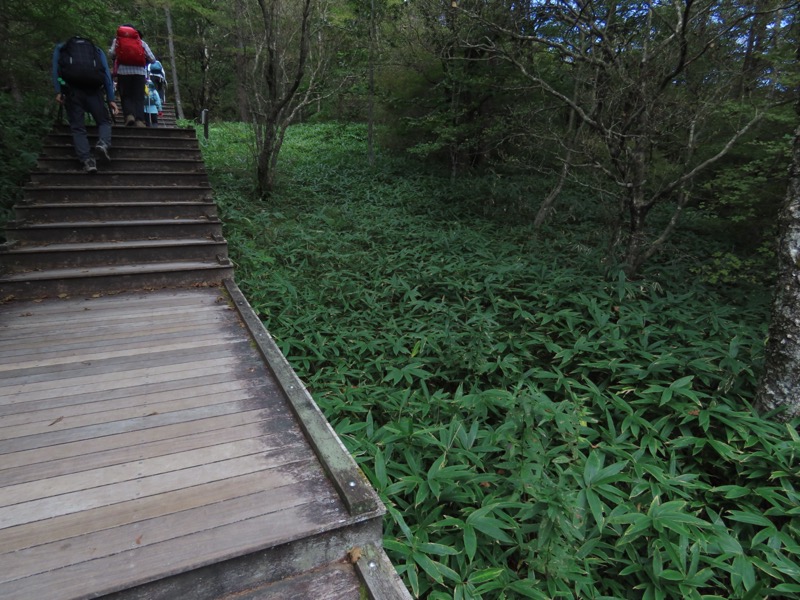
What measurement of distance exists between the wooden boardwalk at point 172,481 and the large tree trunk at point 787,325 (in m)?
2.74

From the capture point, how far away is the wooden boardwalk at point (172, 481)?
156cm

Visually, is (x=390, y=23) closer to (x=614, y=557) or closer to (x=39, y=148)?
(x=39, y=148)

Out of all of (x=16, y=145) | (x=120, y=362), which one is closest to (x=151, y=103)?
(x=16, y=145)

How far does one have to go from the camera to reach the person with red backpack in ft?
19.6

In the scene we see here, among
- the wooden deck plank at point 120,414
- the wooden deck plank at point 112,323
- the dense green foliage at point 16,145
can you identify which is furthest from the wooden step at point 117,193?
the wooden deck plank at point 120,414

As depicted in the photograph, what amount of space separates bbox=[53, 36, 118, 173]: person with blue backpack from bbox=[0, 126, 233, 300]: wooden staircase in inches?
10.2

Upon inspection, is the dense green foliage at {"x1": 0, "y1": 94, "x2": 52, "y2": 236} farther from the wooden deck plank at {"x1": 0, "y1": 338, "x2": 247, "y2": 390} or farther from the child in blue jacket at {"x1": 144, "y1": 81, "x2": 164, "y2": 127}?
the wooden deck plank at {"x1": 0, "y1": 338, "x2": 247, "y2": 390}

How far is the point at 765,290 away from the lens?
516 centimetres

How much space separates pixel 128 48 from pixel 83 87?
4.80ft

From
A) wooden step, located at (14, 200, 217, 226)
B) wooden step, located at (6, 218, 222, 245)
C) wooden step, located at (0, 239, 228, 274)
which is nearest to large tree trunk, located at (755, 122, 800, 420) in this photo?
wooden step, located at (0, 239, 228, 274)

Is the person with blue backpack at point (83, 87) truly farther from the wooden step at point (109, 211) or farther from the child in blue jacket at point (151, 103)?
the child in blue jacket at point (151, 103)

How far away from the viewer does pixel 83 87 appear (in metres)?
4.96

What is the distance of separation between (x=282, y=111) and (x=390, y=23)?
3691 millimetres

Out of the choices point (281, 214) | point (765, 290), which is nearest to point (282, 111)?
point (281, 214)
